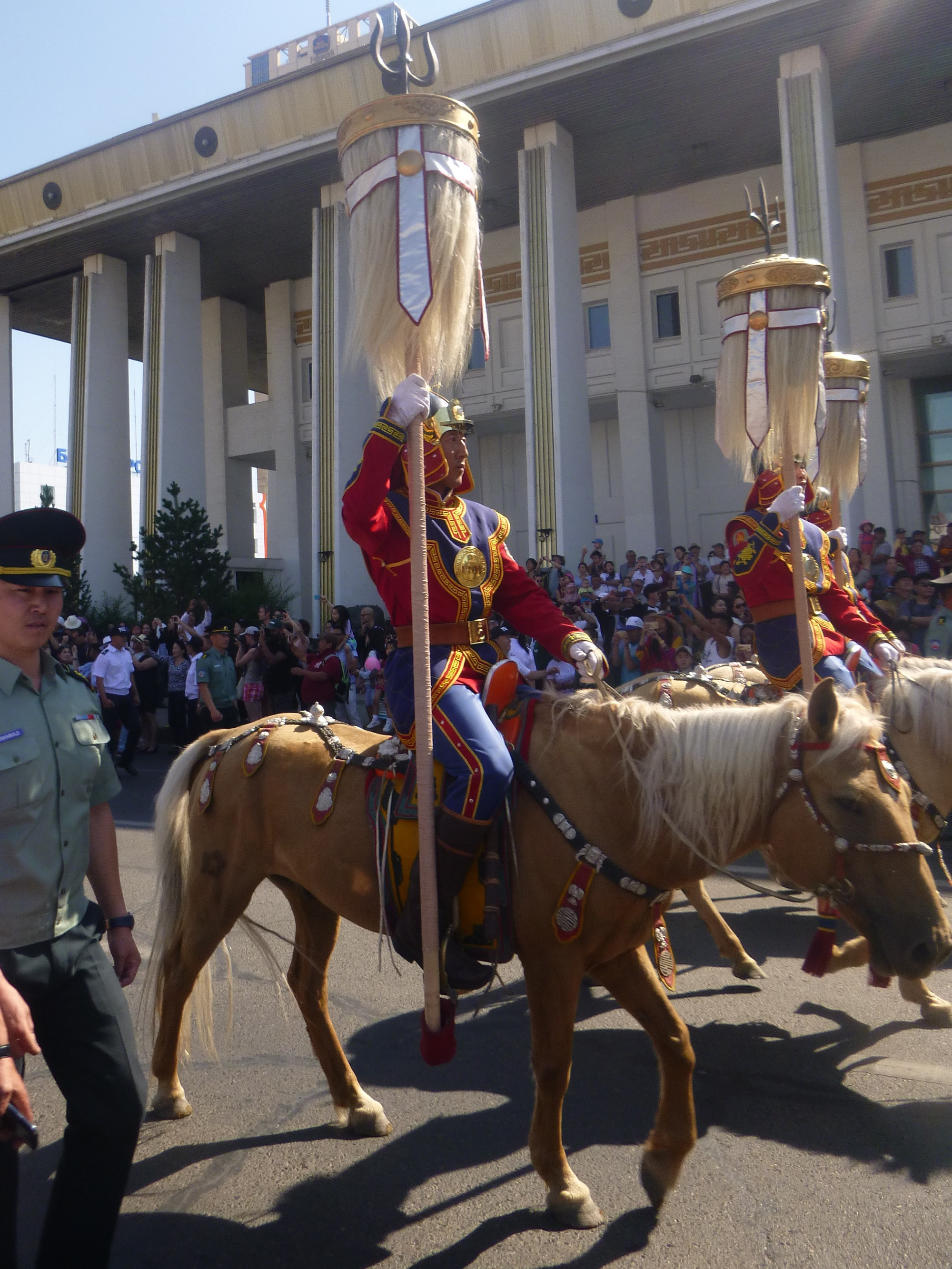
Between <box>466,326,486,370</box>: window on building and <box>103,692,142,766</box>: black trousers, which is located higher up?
<box>466,326,486,370</box>: window on building

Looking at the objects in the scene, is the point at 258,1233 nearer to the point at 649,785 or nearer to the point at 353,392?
the point at 649,785

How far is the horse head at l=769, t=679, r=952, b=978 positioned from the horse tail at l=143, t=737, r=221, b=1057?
2344 millimetres

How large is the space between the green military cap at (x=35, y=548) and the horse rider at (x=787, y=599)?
3.58m

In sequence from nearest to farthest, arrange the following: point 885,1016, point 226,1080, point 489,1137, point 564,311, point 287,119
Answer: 1. point 489,1137
2. point 226,1080
3. point 885,1016
4. point 564,311
5. point 287,119

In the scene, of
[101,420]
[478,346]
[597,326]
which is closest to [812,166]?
[597,326]

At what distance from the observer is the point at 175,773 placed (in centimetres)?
418

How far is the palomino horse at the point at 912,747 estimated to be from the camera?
441 centimetres

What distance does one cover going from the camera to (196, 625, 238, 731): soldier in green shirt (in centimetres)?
1208

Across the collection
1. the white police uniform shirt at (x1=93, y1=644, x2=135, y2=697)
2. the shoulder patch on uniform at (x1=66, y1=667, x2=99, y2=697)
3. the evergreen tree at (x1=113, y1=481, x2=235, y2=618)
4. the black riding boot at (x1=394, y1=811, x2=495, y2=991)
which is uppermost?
the evergreen tree at (x1=113, y1=481, x2=235, y2=618)

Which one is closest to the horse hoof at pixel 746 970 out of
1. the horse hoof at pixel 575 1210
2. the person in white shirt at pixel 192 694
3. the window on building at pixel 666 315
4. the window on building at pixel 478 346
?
the horse hoof at pixel 575 1210

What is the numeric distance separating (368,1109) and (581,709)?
1.67 m

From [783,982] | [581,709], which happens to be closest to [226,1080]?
[581,709]

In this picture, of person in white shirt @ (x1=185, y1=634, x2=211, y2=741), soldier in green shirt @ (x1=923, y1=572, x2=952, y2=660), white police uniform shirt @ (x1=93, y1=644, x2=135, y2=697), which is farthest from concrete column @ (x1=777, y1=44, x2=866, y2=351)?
white police uniform shirt @ (x1=93, y1=644, x2=135, y2=697)

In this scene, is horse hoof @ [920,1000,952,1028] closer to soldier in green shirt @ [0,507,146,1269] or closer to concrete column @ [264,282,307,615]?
soldier in green shirt @ [0,507,146,1269]
